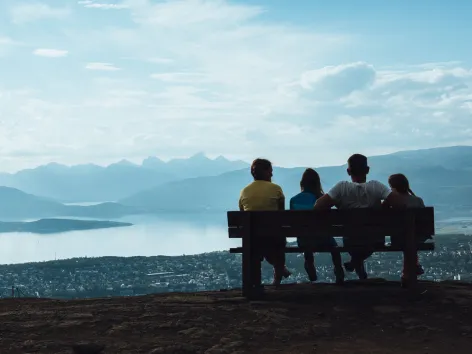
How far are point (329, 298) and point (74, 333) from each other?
313cm

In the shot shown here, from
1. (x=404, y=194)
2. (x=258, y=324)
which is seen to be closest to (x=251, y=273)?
(x=258, y=324)

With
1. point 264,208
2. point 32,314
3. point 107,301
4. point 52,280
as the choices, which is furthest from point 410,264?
point 52,280

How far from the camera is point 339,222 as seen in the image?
923cm

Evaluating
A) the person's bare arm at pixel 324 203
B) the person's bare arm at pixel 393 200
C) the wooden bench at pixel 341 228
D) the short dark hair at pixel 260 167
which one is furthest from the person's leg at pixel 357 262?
the short dark hair at pixel 260 167

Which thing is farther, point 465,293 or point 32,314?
Result: point 465,293

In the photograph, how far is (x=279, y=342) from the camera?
7270 mm

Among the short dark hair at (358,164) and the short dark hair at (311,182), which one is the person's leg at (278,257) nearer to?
the short dark hair at (311,182)

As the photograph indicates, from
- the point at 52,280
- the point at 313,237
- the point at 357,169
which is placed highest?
the point at 357,169

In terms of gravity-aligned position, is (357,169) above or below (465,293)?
above

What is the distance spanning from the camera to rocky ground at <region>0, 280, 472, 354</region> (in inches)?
280

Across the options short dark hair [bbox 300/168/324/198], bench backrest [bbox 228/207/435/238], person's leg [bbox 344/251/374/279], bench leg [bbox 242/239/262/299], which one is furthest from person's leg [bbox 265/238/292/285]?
short dark hair [bbox 300/168/324/198]

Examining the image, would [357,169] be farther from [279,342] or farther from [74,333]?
[74,333]

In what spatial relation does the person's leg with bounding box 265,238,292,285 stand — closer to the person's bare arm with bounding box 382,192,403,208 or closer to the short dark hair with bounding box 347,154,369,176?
the short dark hair with bounding box 347,154,369,176

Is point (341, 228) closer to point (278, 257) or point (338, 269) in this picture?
point (338, 269)
